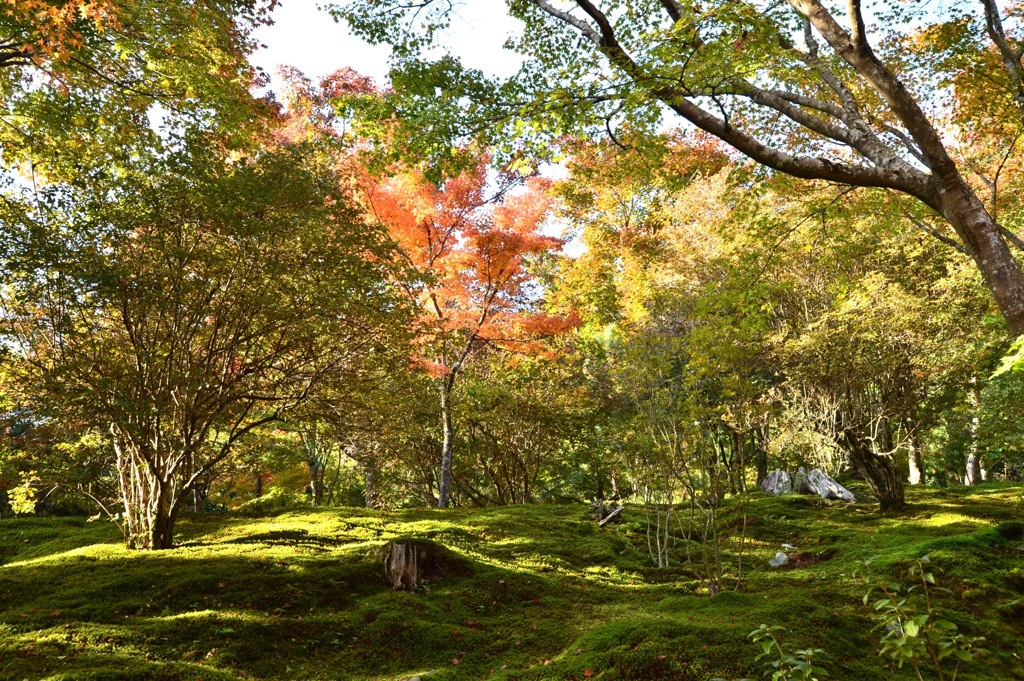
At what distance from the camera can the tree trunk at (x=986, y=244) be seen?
13.5 ft

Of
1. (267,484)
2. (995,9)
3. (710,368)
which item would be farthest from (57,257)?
(267,484)

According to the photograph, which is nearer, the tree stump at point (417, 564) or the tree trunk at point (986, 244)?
the tree trunk at point (986, 244)

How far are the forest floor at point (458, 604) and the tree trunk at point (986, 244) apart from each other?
211cm

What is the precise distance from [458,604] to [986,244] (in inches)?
235

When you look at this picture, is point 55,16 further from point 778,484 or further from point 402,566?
point 778,484

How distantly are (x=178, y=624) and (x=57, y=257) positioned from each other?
3657 millimetres

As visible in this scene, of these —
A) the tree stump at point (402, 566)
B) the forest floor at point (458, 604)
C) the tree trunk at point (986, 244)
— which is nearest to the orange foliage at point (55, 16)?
the forest floor at point (458, 604)

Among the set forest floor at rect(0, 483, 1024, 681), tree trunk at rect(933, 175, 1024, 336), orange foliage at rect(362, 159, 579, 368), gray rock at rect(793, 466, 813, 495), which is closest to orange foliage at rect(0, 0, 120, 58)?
forest floor at rect(0, 483, 1024, 681)

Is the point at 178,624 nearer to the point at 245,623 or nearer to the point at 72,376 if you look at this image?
the point at 245,623

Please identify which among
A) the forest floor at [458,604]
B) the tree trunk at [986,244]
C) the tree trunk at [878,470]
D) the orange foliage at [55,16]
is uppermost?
the orange foliage at [55,16]

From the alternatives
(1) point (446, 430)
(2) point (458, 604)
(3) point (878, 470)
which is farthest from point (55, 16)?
(3) point (878, 470)

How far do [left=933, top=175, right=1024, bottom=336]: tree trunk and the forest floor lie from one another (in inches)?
82.9

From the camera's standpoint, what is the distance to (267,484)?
19.1 m

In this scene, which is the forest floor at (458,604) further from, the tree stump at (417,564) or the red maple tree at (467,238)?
the red maple tree at (467,238)
